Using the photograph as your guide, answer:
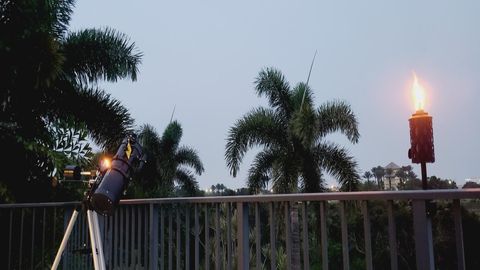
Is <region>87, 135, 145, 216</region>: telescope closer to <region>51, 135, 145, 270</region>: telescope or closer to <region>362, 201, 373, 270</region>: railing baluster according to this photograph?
<region>51, 135, 145, 270</region>: telescope

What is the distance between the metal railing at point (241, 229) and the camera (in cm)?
181

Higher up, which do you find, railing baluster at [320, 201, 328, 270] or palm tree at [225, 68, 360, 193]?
palm tree at [225, 68, 360, 193]

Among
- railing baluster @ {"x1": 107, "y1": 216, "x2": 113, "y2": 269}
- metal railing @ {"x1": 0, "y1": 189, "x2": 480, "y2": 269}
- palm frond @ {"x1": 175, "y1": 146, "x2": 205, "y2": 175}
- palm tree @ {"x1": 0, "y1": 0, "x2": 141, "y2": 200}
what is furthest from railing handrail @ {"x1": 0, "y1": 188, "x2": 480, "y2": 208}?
palm frond @ {"x1": 175, "y1": 146, "x2": 205, "y2": 175}

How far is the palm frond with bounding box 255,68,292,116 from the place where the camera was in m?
17.2

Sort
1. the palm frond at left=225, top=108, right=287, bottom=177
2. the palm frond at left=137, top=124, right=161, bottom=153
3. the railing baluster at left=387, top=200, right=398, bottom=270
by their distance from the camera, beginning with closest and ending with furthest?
the railing baluster at left=387, top=200, right=398, bottom=270 < the palm frond at left=225, top=108, right=287, bottom=177 < the palm frond at left=137, top=124, right=161, bottom=153

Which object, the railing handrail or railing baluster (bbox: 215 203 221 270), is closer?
the railing handrail

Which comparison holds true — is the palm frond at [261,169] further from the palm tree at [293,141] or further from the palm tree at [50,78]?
the palm tree at [50,78]

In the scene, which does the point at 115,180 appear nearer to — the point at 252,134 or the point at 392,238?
the point at 392,238

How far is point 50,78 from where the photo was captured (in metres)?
8.33

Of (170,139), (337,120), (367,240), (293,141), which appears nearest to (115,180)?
(367,240)

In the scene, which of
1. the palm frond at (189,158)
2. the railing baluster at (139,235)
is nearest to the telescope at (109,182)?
the railing baluster at (139,235)

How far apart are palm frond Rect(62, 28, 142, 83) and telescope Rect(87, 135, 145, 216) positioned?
26.8ft

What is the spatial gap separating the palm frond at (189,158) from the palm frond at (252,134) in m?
8.91

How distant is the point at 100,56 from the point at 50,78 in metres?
2.45
